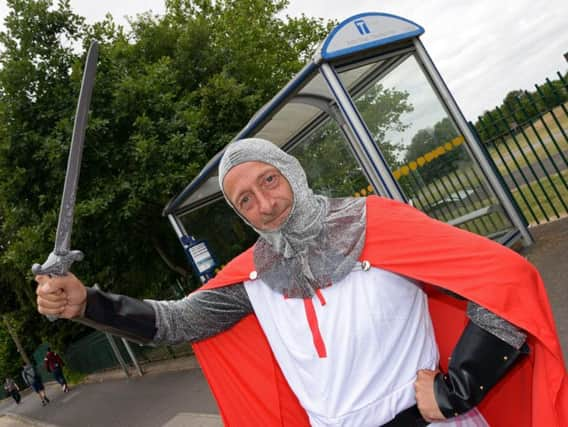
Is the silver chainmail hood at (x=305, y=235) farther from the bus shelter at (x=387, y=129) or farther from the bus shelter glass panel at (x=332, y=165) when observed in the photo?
the bus shelter glass panel at (x=332, y=165)

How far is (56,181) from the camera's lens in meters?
8.82

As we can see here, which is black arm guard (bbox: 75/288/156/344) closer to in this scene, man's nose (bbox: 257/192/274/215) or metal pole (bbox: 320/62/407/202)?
man's nose (bbox: 257/192/274/215)

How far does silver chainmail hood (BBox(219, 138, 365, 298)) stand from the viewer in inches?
58.4

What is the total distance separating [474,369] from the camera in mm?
1300

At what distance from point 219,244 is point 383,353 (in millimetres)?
8577

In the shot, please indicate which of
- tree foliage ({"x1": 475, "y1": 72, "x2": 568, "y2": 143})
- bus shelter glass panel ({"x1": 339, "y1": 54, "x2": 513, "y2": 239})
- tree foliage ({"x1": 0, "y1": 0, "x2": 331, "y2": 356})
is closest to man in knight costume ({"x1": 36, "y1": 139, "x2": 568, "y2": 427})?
bus shelter glass panel ({"x1": 339, "y1": 54, "x2": 513, "y2": 239})

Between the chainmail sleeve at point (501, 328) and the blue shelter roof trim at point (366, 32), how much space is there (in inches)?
133

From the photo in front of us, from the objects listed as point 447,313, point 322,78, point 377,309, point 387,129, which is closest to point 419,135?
point 387,129

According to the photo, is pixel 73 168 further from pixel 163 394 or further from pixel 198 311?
pixel 163 394

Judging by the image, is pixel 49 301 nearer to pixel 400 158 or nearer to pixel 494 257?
pixel 494 257

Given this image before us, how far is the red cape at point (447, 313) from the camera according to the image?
1344mm

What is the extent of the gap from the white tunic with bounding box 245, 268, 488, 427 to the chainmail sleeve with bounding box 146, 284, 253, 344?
416 mm

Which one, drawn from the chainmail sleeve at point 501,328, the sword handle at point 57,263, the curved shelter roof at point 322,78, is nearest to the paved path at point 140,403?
the curved shelter roof at point 322,78

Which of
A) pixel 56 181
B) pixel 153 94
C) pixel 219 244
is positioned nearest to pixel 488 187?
pixel 219 244
